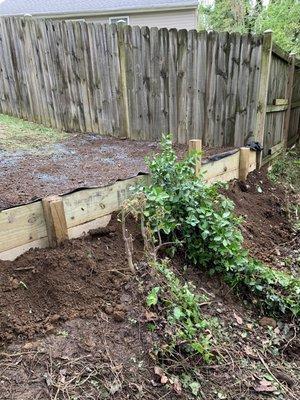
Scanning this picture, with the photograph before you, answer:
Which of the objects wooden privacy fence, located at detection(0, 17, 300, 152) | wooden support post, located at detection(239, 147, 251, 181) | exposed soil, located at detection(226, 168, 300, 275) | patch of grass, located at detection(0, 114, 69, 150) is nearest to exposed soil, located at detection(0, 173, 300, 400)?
exposed soil, located at detection(226, 168, 300, 275)

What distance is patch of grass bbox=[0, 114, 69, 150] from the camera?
16.6ft

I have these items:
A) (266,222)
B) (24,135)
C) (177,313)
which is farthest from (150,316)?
(24,135)

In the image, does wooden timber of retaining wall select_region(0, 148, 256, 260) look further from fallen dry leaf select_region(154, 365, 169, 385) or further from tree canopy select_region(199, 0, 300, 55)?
tree canopy select_region(199, 0, 300, 55)

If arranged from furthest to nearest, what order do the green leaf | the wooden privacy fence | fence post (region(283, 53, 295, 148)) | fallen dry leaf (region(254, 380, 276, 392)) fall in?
fence post (region(283, 53, 295, 148)) → the wooden privacy fence → the green leaf → fallen dry leaf (region(254, 380, 276, 392))

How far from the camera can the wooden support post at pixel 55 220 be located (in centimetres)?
234

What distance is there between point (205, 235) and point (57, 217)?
108cm

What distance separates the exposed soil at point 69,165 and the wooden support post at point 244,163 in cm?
40

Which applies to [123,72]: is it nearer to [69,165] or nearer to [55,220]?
[69,165]

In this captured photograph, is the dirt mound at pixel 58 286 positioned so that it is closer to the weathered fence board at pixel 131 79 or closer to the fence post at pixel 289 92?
the weathered fence board at pixel 131 79

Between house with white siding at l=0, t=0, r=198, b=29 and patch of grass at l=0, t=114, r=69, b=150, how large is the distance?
26.4 ft

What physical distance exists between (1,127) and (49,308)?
4.52 m

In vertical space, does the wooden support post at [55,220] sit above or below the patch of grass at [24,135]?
above

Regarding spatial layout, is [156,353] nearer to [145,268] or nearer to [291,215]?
[145,268]

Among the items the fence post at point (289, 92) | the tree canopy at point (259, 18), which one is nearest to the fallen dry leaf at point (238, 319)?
the fence post at point (289, 92)
